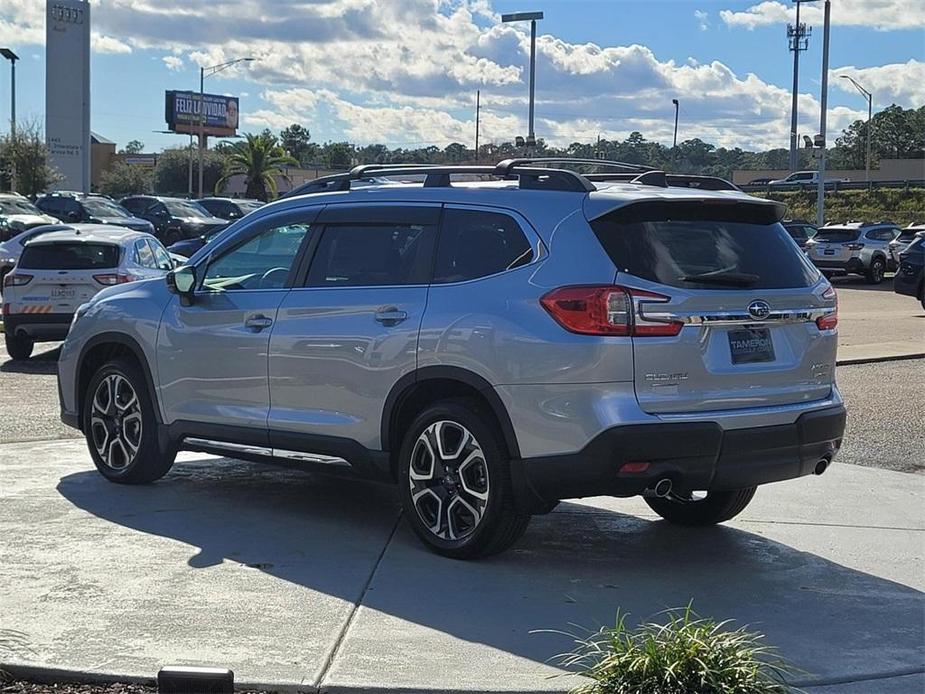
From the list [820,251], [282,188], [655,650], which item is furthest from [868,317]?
[282,188]

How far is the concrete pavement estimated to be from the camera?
5.09 meters

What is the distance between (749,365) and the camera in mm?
6262

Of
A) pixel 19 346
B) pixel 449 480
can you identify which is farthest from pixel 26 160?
pixel 449 480

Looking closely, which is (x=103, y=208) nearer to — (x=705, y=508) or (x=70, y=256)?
(x=70, y=256)

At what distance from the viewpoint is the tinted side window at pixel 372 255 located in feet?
22.6

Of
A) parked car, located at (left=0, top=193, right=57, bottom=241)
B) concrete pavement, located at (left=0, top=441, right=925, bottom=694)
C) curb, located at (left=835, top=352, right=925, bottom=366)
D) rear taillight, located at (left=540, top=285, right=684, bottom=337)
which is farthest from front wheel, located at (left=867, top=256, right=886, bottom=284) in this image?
rear taillight, located at (left=540, top=285, right=684, bottom=337)

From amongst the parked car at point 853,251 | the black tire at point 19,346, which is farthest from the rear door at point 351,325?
the parked car at point 853,251

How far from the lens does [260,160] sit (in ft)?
237

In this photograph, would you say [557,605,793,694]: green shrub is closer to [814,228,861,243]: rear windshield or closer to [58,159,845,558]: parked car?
[58,159,845,558]: parked car

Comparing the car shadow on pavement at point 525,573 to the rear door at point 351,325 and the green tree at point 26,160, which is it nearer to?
the rear door at point 351,325

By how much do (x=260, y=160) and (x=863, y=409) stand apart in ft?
206

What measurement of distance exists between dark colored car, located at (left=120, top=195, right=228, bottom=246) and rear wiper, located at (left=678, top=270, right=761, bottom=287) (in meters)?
33.7

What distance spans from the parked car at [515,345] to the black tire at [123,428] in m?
0.38

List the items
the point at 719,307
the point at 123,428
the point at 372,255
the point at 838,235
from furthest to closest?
1. the point at 838,235
2. the point at 123,428
3. the point at 372,255
4. the point at 719,307
